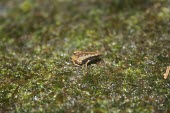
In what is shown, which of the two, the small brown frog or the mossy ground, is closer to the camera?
the mossy ground

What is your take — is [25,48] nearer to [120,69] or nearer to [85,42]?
[85,42]

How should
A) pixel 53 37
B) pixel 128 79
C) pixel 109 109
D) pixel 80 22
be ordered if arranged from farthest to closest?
pixel 80 22 < pixel 53 37 < pixel 128 79 < pixel 109 109

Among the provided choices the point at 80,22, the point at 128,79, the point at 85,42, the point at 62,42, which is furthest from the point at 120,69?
the point at 80,22

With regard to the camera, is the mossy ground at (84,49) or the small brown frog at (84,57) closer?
the mossy ground at (84,49)

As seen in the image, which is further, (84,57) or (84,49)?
(84,49)
